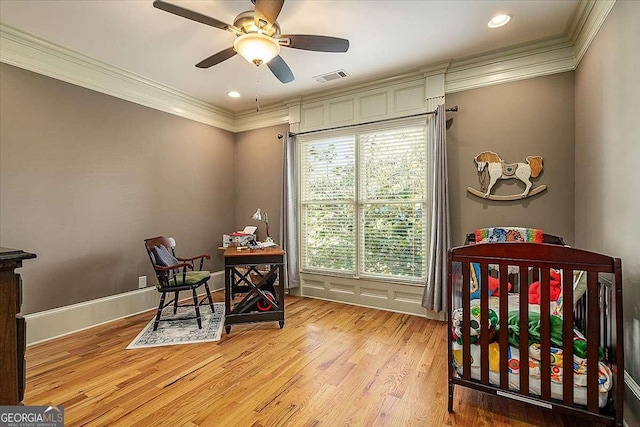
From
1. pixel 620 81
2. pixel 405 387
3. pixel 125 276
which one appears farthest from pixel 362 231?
pixel 125 276

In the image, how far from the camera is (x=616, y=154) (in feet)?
6.13

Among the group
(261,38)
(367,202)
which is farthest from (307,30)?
(367,202)

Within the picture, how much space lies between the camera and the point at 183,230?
4.04m

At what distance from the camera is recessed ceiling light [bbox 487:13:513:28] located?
2383mm

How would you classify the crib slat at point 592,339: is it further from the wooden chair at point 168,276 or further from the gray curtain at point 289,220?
the gray curtain at point 289,220

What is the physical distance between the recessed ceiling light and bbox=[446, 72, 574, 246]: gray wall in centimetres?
66

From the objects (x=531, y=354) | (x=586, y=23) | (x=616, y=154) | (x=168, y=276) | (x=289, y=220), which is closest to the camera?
(x=531, y=354)

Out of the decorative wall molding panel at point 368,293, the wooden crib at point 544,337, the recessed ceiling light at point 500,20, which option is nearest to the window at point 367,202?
the decorative wall molding panel at point 368,293

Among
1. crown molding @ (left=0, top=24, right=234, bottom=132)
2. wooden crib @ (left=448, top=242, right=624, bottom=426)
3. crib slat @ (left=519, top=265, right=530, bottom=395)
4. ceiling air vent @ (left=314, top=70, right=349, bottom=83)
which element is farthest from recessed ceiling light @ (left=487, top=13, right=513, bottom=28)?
crown molding @ (left=0, top=24, right=234, bottom=132)

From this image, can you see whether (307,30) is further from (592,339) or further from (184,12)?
(592,339)

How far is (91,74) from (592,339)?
441 centimetres

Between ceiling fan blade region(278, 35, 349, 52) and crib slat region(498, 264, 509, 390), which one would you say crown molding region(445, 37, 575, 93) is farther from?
crib slat region(498, 264, 509, 390)

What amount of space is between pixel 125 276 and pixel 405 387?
3.09 meters

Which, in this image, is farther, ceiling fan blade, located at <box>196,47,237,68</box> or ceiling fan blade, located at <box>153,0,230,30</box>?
ceiling fan blade, located at <box>196,47,237,68</box>
